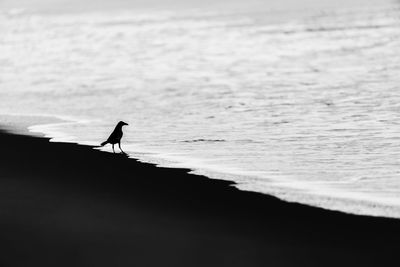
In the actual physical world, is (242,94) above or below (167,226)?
above

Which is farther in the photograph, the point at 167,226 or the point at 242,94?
the point at 242,94

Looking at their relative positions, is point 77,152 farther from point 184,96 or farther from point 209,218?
point 184,96

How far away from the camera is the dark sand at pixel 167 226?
22.2 ft

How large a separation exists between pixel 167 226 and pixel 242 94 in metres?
12.8

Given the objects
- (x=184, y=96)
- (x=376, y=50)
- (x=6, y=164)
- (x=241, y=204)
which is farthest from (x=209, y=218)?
(x=376, y=50)

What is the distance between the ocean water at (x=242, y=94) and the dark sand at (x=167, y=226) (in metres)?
0.55

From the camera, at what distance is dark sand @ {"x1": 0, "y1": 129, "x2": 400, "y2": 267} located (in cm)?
678

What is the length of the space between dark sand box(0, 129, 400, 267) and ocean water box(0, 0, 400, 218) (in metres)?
0.55

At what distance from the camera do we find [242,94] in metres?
20.4

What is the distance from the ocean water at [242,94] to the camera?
10.6m

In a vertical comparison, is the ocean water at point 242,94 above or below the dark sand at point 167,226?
above

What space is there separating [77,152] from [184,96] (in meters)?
8.32

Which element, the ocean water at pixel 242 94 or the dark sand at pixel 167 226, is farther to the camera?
the ocean water at pixel 242 94

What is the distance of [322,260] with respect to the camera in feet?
21.9
